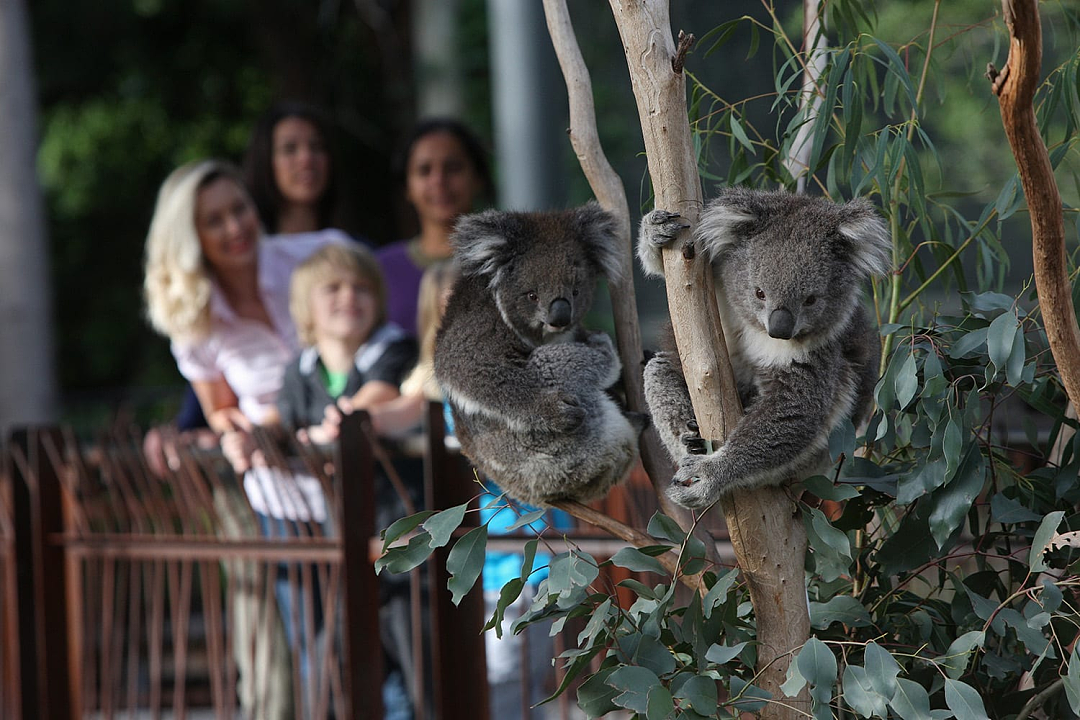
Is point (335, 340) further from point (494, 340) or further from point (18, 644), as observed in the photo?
point (494, 340)

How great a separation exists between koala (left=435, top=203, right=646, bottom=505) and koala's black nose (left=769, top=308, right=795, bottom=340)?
294 millimetres

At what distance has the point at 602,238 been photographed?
1411 millimetres

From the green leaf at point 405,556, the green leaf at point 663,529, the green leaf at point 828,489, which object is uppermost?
the green leaf at point 828,489

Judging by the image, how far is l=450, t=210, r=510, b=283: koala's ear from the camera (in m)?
1.39

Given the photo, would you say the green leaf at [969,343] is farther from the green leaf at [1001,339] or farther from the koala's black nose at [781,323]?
the koala's black nose at [781,323]

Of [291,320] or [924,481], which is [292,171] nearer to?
[291,320]

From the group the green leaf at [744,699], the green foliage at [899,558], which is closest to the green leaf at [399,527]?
the green foliage at [899,558]

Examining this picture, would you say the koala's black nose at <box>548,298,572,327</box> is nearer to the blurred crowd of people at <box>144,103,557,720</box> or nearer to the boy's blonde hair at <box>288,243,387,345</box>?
the blurred crowd of people at <box>144,103,557,720</box>

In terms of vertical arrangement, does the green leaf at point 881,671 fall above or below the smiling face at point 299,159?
below

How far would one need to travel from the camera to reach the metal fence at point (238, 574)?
2.09 metres

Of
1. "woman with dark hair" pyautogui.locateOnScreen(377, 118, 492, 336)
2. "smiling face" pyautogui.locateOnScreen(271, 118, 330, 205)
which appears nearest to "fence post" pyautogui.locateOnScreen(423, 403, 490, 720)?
"woman with dark hair" pyautogui.locateOnScreen(377, 118, 492, 336)

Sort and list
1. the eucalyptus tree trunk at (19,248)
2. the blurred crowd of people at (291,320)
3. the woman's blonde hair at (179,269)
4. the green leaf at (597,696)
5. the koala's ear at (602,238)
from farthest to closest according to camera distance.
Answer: the eucalyptus tree trunk at (19,248) < the woman's blonde hair at (179,269) < the blurred crowd of people at (291,320) < the koala's ear at (602,238) < the green leaf at (597,696)

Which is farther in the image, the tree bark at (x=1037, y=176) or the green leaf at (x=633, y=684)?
the green leaf at (x=633, y=684)

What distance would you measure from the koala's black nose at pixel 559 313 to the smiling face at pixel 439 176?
1654mm
